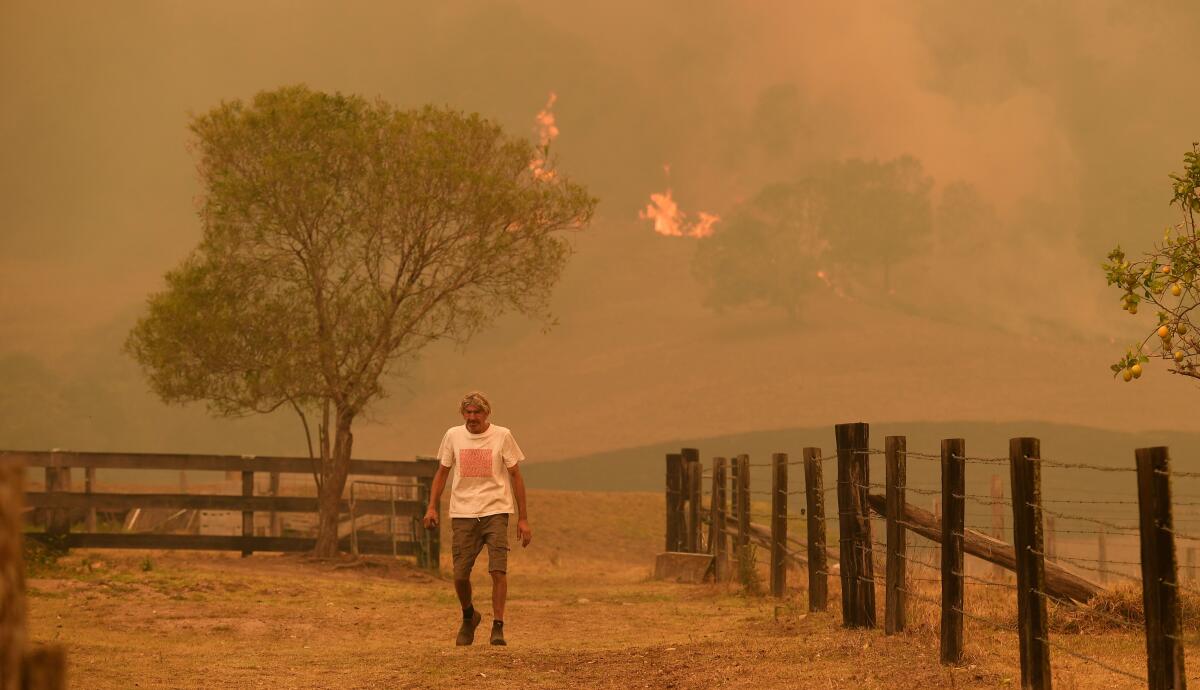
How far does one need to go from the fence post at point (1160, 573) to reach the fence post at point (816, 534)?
6.66 metres

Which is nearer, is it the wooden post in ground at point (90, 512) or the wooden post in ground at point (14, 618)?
the wooden post in ground at point (14, 618)

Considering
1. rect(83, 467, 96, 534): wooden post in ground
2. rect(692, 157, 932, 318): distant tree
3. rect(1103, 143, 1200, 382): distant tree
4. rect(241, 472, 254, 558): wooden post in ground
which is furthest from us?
rect(692, 157, 932, 318): distant tree

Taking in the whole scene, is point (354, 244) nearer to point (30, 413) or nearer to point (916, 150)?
point (30, 413)

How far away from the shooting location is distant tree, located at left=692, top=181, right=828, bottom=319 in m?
124

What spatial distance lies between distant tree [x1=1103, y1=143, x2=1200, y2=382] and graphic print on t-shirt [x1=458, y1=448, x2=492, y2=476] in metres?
5.20

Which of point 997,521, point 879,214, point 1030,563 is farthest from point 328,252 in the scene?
point 879,214

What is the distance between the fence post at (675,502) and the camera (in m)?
24.2

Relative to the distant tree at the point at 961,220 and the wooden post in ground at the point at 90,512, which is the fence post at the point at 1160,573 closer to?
the wooden post in ground at the point at 90,512

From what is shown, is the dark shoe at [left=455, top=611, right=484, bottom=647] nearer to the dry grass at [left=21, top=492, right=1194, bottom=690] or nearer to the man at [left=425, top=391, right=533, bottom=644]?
the man at [left=425, top=391, right=533, bottom=644]

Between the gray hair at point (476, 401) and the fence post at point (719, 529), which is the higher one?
the gray hair at point (476, 401)

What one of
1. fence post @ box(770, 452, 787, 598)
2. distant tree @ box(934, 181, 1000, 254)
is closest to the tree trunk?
fence post @ box(770, 452, 787, 598)

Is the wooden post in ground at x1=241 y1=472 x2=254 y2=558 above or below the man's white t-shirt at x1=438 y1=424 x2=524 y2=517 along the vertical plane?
below

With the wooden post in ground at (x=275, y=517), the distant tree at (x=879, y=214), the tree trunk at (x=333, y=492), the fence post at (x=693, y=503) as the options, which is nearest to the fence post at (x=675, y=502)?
the fence post at (x=693, y=503)

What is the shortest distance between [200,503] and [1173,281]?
53.0 feet
